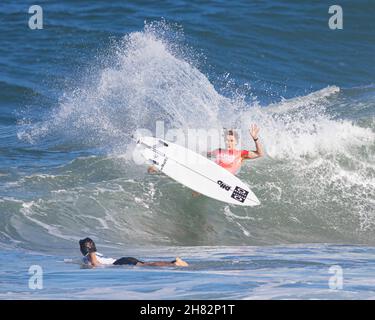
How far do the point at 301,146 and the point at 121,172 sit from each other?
2.83 m

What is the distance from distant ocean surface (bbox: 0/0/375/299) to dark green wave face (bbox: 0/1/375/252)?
0.11 ft

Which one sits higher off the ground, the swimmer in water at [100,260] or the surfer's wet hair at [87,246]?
the surfer's wet hair at [87,246]

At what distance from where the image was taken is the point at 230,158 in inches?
495

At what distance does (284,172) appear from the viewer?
13883mm

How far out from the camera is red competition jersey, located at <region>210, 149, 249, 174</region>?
495 inches

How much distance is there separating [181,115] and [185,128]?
809 mm

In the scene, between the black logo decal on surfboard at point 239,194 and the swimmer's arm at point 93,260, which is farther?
the black logo decal on surfboard at point 239,194

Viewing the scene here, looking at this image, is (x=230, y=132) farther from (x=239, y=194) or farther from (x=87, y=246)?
(x=87, y=246)

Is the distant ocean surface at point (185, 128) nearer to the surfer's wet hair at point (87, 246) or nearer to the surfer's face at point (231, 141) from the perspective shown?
the surfer's wet hair at point (87, 246)

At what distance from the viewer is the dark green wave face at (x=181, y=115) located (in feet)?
41.1

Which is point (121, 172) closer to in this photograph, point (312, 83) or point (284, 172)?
point (284, 172)

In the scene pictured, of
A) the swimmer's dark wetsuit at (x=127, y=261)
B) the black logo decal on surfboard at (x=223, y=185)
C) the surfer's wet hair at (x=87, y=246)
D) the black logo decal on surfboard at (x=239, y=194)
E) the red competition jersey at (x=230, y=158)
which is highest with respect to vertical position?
the red competition jersey at (x=230, y=158)

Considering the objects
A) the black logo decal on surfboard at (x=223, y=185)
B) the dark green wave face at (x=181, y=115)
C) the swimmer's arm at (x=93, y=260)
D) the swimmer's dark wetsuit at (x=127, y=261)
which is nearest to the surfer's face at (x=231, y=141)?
the black logo decal on surfboard at (x=223, y=185)

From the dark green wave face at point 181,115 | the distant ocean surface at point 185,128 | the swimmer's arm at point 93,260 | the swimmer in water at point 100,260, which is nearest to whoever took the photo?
the distant ocean surface at point 185,128
